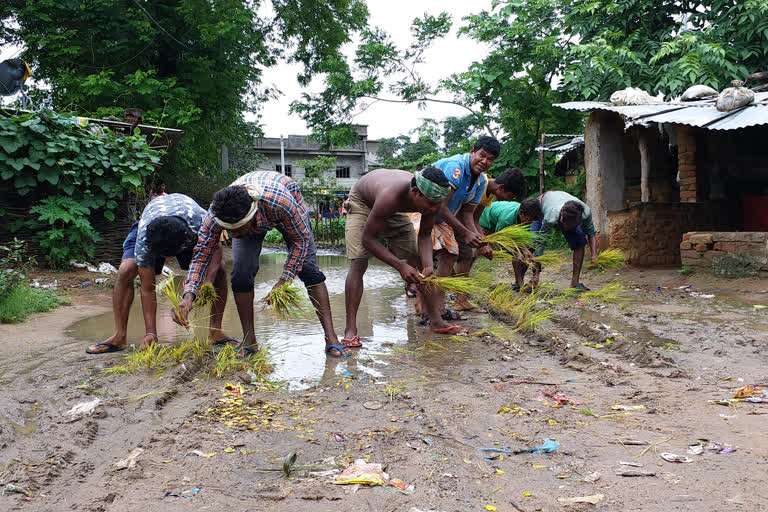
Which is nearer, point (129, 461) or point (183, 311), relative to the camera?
point (129, 461)

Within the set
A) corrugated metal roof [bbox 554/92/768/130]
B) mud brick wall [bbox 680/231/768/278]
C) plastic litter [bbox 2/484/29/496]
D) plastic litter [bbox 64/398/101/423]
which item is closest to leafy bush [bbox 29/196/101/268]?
plastic litter [bbox 64/398/101/423]

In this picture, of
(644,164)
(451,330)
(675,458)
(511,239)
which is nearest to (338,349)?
(451,330)

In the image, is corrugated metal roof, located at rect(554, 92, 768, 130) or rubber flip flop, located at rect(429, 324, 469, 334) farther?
corrugated metal roof, located at rect(554, 92, 768, 130)

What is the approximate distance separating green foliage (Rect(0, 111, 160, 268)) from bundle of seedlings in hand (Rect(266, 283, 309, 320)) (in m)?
5.71

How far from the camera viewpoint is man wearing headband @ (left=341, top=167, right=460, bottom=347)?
4066mm

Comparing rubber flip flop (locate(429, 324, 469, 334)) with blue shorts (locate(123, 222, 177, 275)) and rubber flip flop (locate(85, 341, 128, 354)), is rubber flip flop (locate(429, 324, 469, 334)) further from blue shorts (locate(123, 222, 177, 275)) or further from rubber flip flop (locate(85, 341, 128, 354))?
rubber flip flop (locate(85, 341, 128, 354))

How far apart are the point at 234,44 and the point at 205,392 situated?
1319cm

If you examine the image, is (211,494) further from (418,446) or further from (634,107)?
(634,107)

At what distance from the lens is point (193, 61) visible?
13234 millimetres

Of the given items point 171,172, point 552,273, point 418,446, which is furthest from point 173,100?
point 418,446

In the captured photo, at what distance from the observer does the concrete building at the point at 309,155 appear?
110 feet

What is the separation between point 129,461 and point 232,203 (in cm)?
155

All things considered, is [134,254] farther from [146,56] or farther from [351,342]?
[146,56]

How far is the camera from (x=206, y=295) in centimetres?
416
